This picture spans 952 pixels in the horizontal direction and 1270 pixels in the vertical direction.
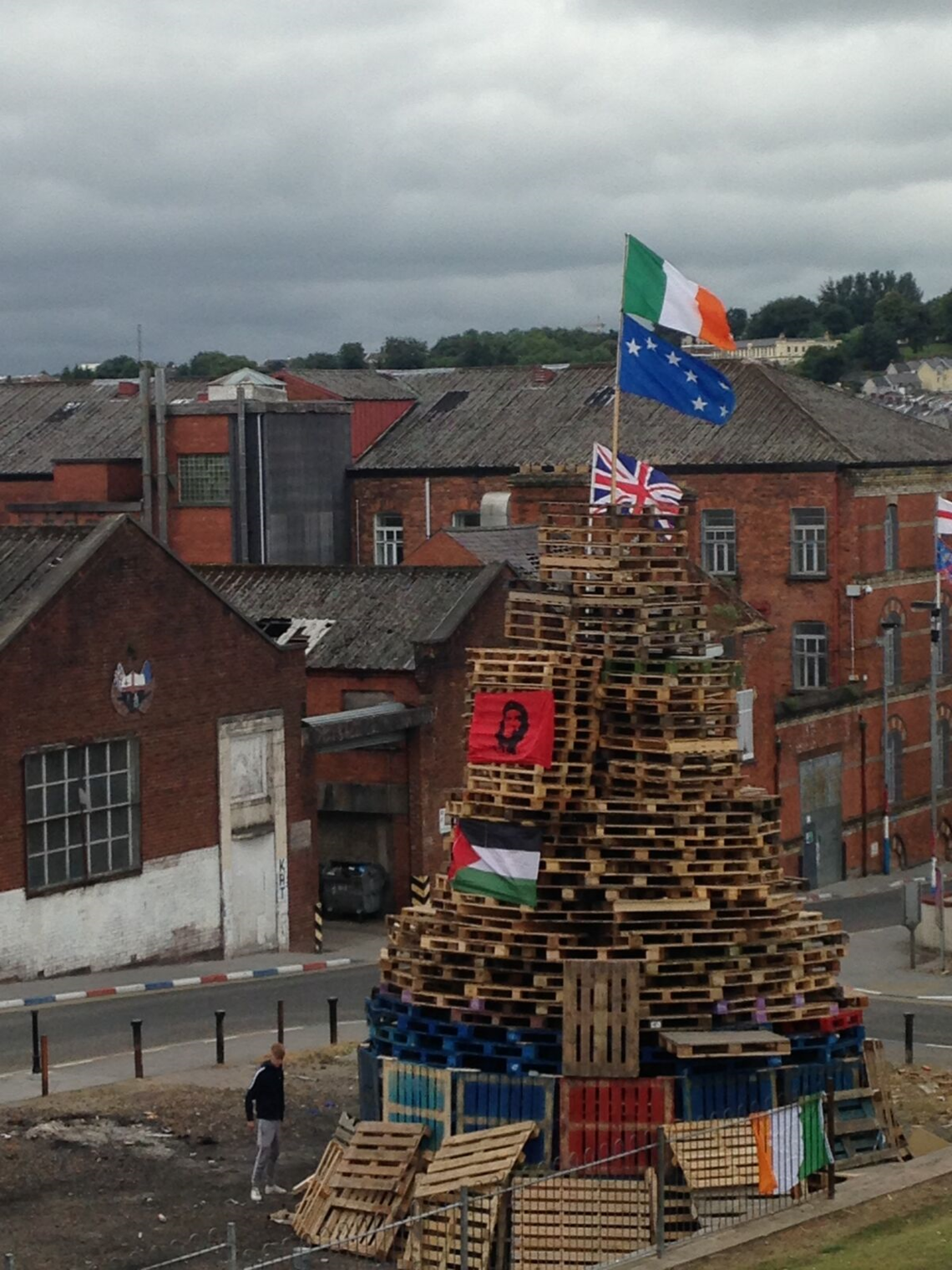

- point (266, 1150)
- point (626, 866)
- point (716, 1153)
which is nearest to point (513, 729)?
point (626, 866)

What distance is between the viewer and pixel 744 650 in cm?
5366

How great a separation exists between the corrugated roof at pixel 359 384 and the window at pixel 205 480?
41.1 ft

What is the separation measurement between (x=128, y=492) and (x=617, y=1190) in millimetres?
45360

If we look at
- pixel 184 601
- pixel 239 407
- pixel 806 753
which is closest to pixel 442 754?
pixel 184 601

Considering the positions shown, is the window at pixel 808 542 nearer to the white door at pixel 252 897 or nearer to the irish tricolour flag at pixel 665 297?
the white door at pixel 252 897

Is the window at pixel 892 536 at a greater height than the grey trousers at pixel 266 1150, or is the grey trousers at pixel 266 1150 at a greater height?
the window at pixel 892 536

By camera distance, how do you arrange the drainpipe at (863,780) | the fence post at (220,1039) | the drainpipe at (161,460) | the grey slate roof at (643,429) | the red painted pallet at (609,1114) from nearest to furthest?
the red painted pallet at (609,1114)
the fence post at (220,1039)
the drainpipe at (863,780)
the drainpipe at (161,460)
the grey slate roof at (643,429)

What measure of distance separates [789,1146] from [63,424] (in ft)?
171

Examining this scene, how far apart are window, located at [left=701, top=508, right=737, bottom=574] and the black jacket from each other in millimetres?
41918

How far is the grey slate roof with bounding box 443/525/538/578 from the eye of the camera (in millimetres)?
49562

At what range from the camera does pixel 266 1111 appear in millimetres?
21641

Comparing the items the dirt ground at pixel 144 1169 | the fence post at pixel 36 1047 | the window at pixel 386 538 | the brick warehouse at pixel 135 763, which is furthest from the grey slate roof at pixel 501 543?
the dirt ground at pixel 144 1169

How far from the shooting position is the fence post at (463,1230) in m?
19.0

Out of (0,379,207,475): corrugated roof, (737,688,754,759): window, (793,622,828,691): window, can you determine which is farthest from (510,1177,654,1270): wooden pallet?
(0,379,207,475): corrugated roof
